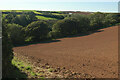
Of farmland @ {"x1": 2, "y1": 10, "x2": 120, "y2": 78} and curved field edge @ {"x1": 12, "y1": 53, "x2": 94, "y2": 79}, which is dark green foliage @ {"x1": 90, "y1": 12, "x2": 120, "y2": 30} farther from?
curved field edge @ {"x1": 12, "y1": 53, "x2": 94, "y2": 79}

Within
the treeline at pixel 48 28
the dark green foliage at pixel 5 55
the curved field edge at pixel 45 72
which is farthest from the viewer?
the treeline at pixel 48 28

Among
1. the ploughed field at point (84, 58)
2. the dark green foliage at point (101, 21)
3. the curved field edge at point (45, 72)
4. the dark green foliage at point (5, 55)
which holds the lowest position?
the ploughed field at point (84, 58)

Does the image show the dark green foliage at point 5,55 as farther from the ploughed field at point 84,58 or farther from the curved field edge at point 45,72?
the ploughed field at point 84,58

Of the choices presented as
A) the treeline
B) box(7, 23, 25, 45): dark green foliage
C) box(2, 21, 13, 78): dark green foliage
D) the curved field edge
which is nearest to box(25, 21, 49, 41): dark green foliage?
the treeline

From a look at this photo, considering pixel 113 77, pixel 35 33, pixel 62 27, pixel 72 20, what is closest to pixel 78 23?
pixel 72 20

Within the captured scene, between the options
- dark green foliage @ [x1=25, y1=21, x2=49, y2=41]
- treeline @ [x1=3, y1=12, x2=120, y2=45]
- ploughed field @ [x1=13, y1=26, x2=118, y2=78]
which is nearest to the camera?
ploughed field @ [x1=13, y1=26, x2=118, y2=78]

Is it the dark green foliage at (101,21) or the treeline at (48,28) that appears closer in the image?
the treeline at (48,28)

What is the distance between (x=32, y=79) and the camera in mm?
10047

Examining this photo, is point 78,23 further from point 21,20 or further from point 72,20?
point 21,20

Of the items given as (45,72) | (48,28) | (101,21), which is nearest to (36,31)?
(48,28)

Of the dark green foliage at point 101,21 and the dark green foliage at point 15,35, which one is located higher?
the dark green foliage at point 101,21

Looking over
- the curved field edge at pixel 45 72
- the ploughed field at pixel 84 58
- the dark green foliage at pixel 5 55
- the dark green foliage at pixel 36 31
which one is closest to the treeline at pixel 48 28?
the dark green foliage at pixel 36 31

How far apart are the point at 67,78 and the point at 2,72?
5.45 metres

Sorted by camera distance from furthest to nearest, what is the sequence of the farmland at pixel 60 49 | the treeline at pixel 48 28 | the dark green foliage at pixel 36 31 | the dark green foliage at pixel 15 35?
the dark green foliage at pixel 36 31
the treeline at pixel 48 28
the dark green foliage at pixel 15 35
the farmland at pixel 60 49
